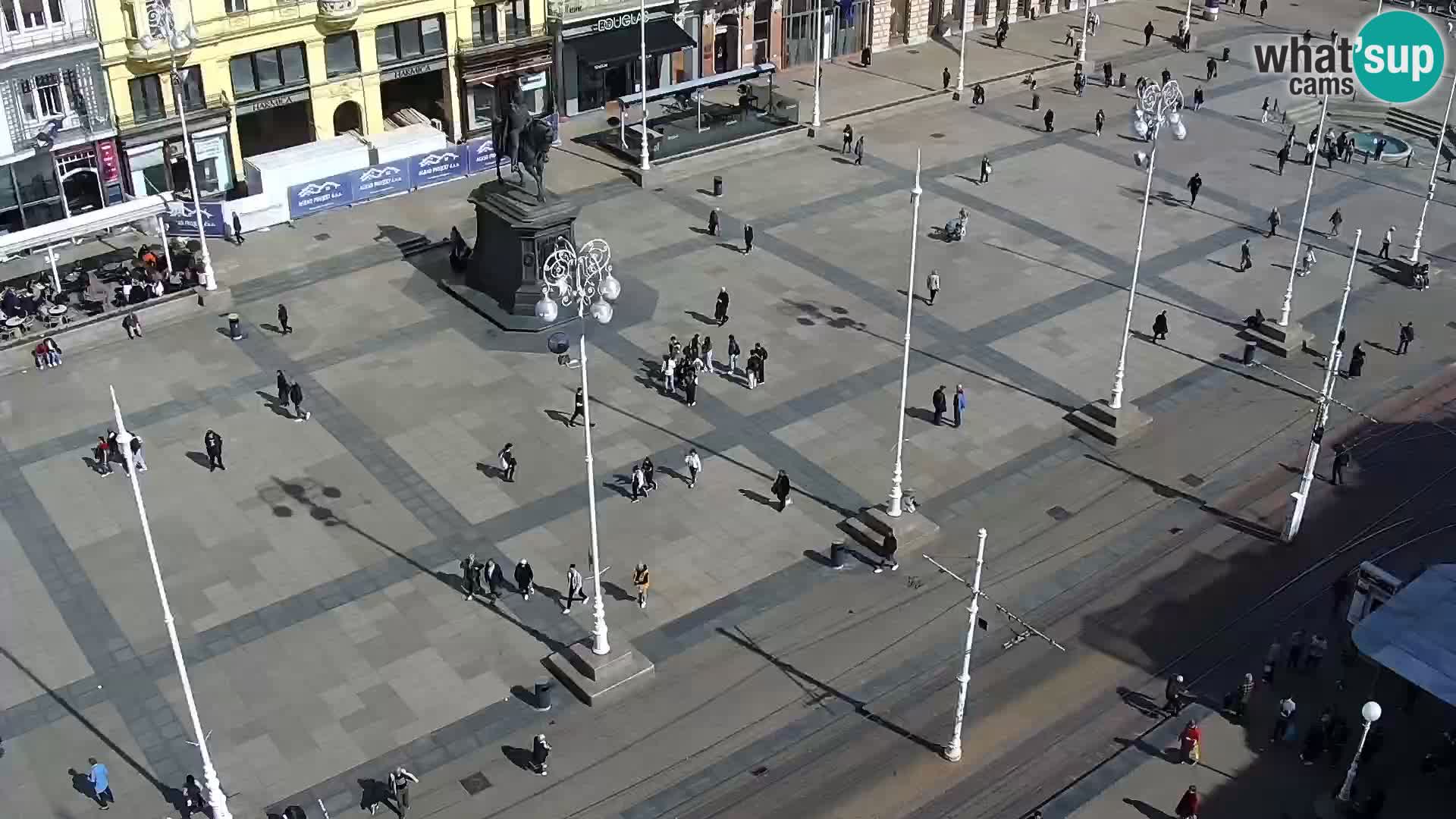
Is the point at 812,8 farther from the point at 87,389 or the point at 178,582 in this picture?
the point at 178,582

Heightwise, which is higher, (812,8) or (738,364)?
(812,8)

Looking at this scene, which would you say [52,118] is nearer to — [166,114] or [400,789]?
[166,114]

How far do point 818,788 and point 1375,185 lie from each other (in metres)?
51.0

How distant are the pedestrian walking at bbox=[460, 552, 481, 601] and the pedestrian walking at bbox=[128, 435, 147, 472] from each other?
41.8 ft

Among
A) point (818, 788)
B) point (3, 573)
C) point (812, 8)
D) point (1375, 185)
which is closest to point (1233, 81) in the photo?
point (1375, 185)

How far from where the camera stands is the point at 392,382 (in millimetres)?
53000

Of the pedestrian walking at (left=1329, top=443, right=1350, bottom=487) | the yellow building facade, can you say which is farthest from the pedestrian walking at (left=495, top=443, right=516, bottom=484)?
the pedestrian walking at (left=1329, top=443, right=1350, bottom=487)

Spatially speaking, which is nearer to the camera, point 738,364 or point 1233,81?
point 738,364

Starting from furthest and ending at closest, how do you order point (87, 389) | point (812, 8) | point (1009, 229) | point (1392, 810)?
1. point (812, 8)
2. point (1009, 229)
3. point (87, 389)
4. point (1392, 810)

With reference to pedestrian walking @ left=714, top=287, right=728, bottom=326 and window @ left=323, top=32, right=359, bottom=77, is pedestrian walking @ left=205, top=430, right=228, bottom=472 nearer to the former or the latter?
pedestrian walking @ left=714, top=287, right=728, bottom=326

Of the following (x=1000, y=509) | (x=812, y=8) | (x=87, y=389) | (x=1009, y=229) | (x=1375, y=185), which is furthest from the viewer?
(x=812, y=8)

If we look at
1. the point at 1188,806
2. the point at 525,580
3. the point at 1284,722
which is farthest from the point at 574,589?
the point at 1284,722

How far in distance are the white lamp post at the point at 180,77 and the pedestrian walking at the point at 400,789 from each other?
2999cm

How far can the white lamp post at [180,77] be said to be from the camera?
191 feet
